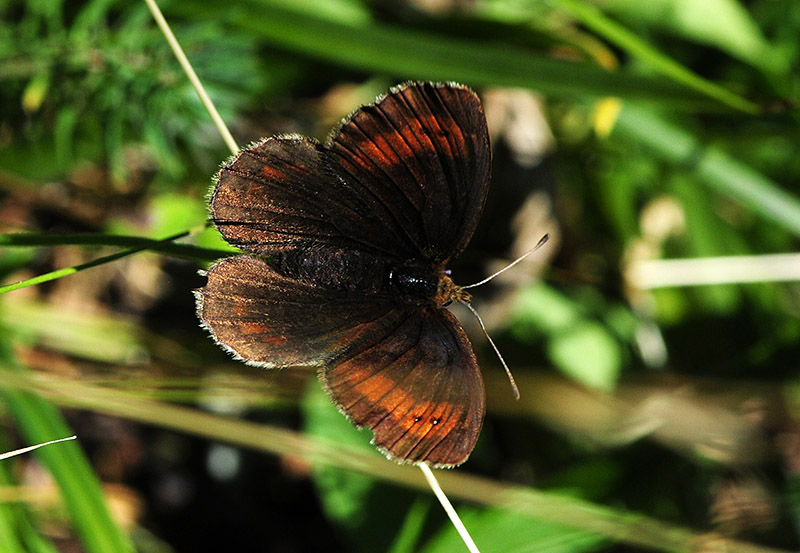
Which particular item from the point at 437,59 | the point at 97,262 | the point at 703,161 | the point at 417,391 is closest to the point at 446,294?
the point at 417,391

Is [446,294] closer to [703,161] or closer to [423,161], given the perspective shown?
[423,161]

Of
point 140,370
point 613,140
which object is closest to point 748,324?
point 613,140

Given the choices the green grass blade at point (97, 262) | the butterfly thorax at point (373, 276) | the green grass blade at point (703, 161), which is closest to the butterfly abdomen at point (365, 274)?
the butterfly thorax at point (373, 276)

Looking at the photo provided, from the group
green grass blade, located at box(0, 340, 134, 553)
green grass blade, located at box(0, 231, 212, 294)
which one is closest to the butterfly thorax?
green grass blade, located at box(0, 231, 212, 294)

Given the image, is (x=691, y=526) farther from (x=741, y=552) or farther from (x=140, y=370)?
(x=140, y=370)

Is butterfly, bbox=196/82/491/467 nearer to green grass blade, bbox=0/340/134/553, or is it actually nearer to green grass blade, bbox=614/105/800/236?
green grass blade, bbox=0/340/134/553

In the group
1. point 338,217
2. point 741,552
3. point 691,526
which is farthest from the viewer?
point 691,526
